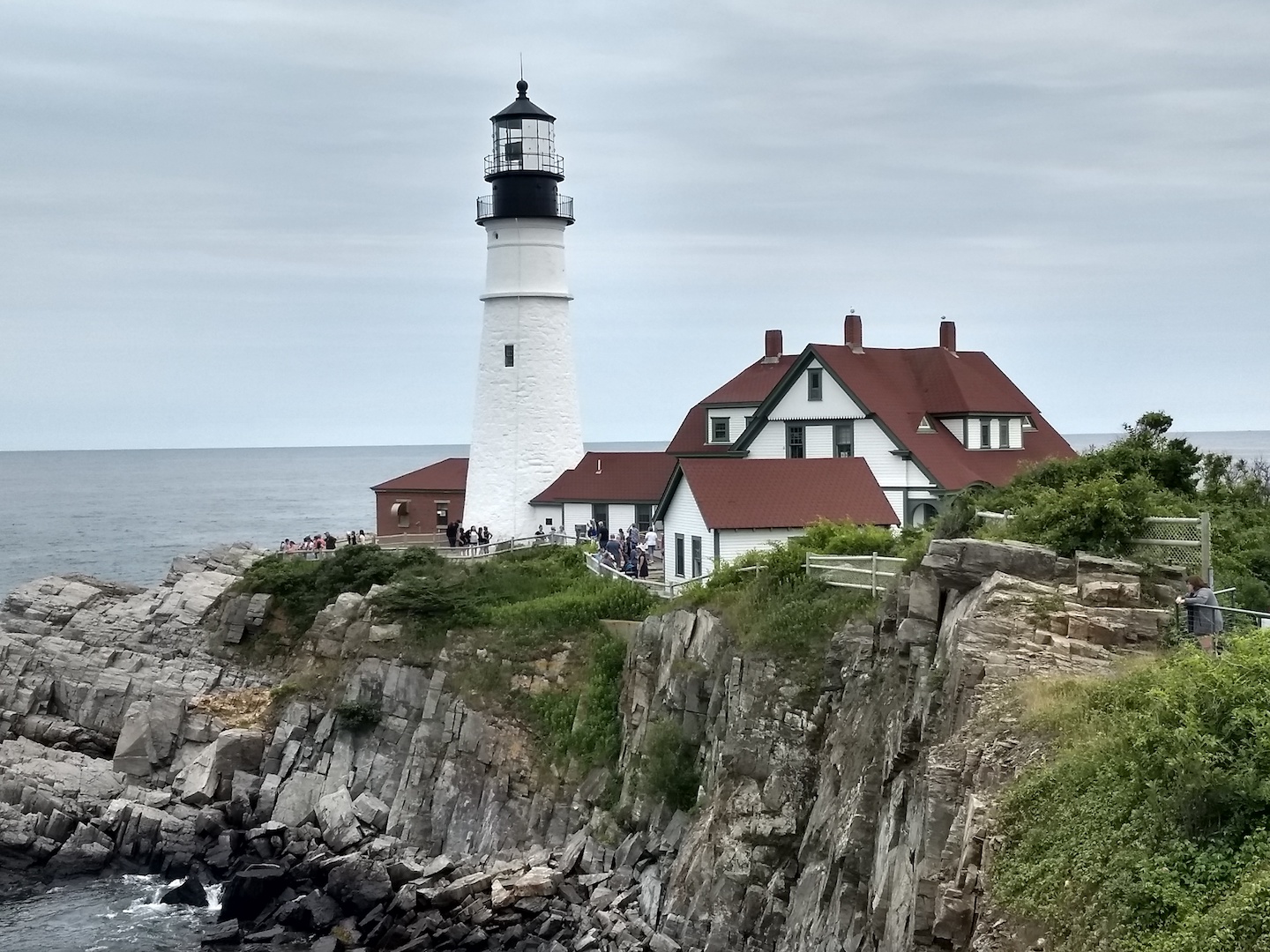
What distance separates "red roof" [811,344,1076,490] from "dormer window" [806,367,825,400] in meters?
0.50

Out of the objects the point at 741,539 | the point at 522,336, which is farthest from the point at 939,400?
the point at 522,336

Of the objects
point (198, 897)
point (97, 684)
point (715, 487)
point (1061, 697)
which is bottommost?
point (198, 897)

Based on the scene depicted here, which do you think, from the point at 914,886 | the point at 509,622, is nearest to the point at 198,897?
the point at 509,622

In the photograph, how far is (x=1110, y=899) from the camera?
12336 millimetres

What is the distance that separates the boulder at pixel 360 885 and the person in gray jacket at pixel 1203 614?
17.5 m

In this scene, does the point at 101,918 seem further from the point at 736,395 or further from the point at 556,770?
the point at 736,395

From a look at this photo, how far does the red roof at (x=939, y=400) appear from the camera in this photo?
130 feet

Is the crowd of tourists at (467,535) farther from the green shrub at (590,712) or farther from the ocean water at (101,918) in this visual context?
the ocean water at (101,918)

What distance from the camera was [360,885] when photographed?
29.2 meters

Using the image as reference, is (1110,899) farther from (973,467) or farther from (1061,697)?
(973,467)

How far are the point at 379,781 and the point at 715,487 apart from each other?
10.4 m

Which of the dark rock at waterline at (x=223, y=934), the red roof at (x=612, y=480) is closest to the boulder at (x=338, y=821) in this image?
the dark rock at waterline at (x=223, y=934)

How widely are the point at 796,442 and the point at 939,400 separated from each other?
13.7 feet

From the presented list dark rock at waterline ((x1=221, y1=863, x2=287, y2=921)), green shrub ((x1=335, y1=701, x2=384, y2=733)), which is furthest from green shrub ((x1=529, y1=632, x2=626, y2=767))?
dark rock at waterline ((x1=221, y1=863, x2=287, y2=921))
